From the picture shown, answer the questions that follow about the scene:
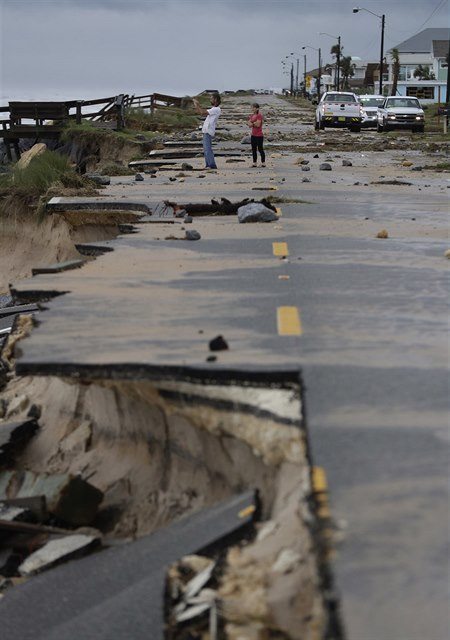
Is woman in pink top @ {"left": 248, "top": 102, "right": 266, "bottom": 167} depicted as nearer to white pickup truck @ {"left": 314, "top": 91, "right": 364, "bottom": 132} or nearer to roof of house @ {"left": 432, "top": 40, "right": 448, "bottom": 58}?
white pickup truck @ {"left": 314, "top": 91, "right": 364, "bottom": 132}

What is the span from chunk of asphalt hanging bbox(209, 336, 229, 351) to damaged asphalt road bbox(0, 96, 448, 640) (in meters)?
0.07

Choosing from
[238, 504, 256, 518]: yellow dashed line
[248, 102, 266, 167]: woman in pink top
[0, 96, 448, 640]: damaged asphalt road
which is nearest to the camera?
[0, 96, 448, 640]: damaged asphalt road

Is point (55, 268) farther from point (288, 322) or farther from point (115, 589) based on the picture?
point (115, 589)

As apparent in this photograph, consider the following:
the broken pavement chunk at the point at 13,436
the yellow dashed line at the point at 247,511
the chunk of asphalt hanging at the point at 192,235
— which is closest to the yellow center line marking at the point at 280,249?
the chunk of asphalt hanging at the point at 192,235

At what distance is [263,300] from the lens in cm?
775

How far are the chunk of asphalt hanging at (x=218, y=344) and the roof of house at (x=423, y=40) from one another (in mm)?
125091

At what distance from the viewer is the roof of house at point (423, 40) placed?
12588 cm

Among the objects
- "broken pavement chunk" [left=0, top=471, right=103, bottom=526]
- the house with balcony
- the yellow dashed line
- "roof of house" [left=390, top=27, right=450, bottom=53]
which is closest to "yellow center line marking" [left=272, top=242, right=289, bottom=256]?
"broken pavement chunk" [left=0, top=471, right=103, bottom=526]

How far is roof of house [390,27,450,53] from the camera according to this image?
12588 centimetres

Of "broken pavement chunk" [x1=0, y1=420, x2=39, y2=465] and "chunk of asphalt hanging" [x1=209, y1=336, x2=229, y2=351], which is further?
"broken pavement chunk" [x1=0, y1=420, x2=39, y2=465]

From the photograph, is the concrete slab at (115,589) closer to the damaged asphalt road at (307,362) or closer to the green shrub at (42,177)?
the damaged asphalt road at (307,362)

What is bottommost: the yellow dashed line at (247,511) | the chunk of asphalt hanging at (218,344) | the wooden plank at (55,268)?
the yellow dashed line at (247,511)

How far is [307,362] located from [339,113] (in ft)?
130

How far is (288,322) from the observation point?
6934mm
